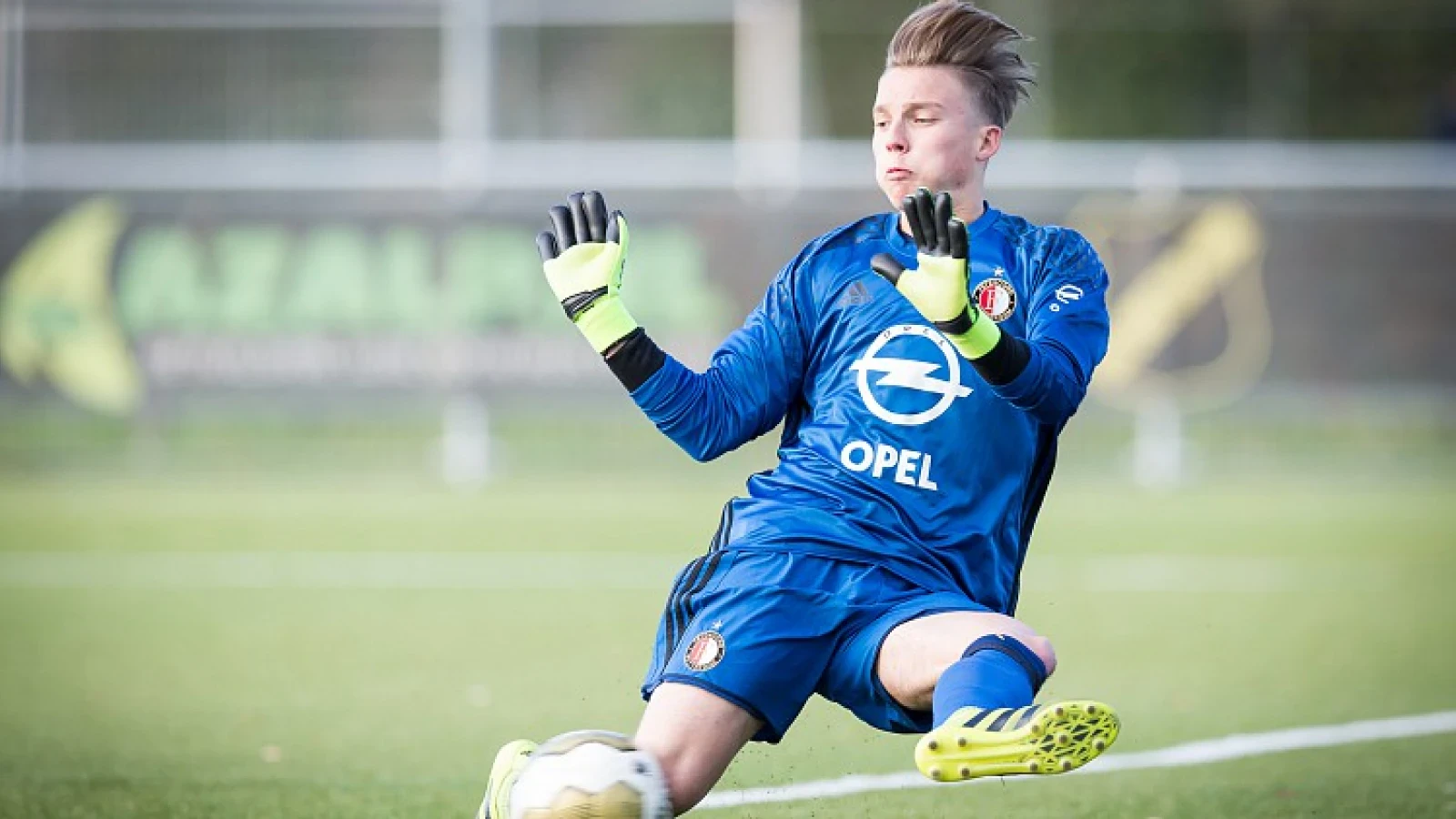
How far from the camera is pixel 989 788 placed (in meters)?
5.31

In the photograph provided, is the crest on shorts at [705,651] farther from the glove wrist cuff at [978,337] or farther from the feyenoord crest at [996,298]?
the feyenoord crest at [996,298]


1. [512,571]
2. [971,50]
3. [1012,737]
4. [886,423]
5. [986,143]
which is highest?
[971,50]

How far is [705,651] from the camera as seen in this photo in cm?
391

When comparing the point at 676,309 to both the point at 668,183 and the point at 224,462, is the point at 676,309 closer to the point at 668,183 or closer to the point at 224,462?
the point at 668,183

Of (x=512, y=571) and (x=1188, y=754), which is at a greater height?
(x=1188, y=754)

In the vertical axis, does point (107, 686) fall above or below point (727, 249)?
below

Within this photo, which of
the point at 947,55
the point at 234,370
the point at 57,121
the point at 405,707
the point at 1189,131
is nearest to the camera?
the point at 947,55

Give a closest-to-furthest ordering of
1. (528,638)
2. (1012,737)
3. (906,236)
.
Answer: (1012,737)
(906,236)
(528,638)

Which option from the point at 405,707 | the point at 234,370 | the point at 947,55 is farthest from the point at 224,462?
the point at 947,55

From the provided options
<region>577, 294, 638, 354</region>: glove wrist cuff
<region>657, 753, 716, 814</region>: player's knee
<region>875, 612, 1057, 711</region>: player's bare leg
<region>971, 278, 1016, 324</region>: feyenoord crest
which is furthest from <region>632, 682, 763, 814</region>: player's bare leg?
<region>971, 278, 1016, 324</region>: feyenoord crest

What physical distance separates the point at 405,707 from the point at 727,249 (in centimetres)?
815

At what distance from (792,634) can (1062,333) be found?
2.57 feet

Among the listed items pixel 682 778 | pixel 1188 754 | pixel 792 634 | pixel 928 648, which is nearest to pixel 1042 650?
pixel 928 648

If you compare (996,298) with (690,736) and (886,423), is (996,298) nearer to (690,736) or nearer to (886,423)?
(886,423)
